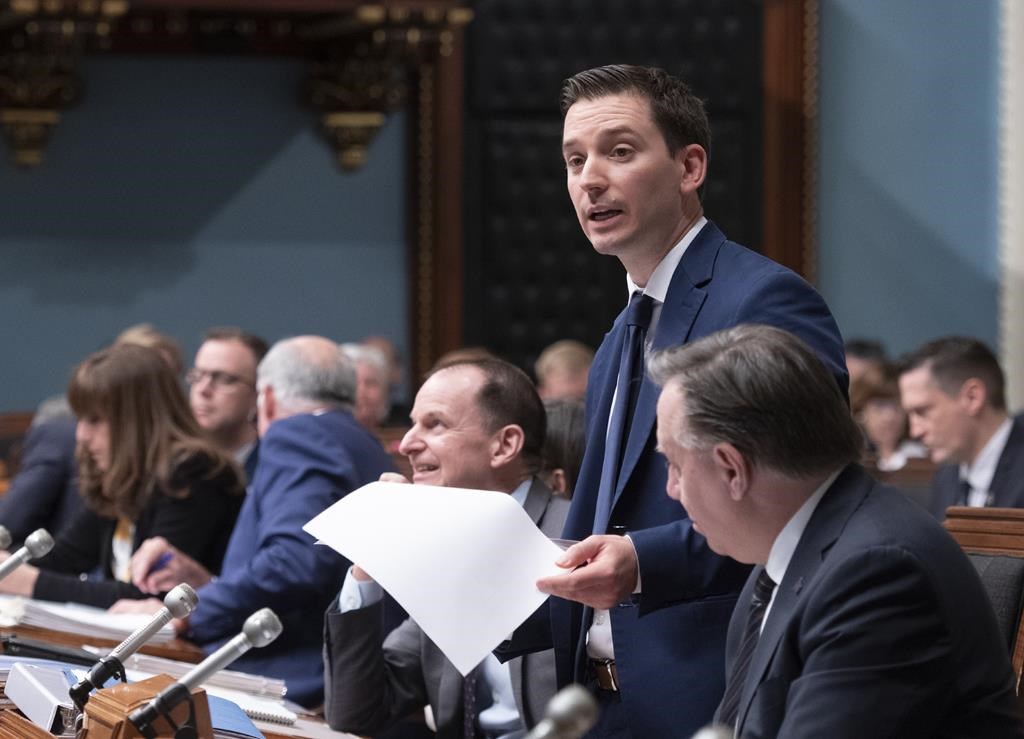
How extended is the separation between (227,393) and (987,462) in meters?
2.62

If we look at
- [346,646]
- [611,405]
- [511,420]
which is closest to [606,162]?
[611,405]

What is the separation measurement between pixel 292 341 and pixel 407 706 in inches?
62.8

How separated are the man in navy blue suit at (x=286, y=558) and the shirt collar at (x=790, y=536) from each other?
7.08 feet

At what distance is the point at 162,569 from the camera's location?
443 cm

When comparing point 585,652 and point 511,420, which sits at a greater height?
point 511,420

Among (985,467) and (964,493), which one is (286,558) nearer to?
(964,493)

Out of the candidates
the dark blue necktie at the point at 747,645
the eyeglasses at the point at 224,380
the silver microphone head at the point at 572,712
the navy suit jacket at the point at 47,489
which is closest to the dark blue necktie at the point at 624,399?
the dark blue necktie at the point at 747,645

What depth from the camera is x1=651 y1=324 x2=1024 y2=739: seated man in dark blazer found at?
196 centimetres

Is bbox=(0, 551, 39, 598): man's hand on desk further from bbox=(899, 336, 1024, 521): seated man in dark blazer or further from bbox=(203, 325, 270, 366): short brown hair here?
bbox=(899, 336, 1024, 521): seated man in dark blazer

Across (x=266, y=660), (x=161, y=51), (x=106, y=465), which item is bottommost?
(x=266, y=660)

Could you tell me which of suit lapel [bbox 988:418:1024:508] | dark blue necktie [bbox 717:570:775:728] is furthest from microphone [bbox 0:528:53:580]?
suit lapel [bbox 988:418:1024:508]

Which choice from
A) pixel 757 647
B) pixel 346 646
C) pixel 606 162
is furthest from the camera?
pixel 346 646

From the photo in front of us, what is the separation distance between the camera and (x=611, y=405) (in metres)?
2.87

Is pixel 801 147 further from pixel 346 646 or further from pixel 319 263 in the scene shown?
pixel 346 646
